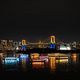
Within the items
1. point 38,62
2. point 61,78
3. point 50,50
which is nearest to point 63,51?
point 50,50

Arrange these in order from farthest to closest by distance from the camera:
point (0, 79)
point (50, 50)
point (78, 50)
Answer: point (78, 50), point (50, 50), point (0, 79)

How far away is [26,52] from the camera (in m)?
70.0

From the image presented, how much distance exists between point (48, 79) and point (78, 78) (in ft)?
7.30

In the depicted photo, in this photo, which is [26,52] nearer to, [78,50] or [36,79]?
[78,50]

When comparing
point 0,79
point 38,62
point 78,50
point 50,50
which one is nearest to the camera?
point 0,79

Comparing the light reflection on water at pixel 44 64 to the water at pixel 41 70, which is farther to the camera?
the light reflection on water at pixel 44 64

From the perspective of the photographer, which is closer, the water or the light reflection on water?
the water

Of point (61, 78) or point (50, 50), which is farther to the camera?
point (50, 50)

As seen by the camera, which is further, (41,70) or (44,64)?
(44,64)

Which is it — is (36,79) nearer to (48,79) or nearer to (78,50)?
(48,79)

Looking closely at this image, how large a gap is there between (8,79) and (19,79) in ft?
2.69

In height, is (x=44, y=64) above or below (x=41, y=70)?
above

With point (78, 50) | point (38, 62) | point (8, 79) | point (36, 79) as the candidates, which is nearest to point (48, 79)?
point (36, 79)

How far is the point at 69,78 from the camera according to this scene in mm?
27125
